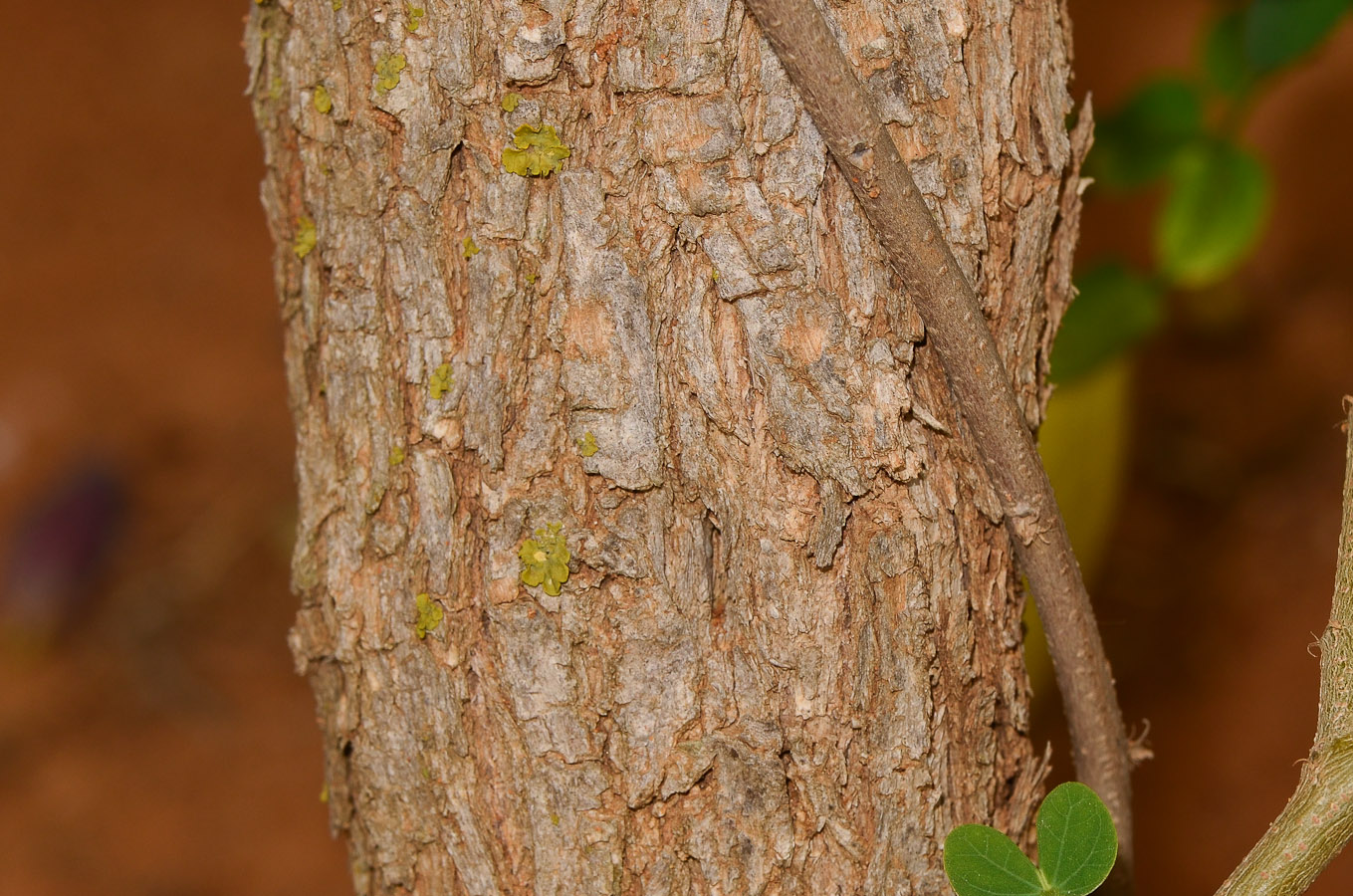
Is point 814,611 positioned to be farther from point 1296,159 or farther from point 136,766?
point 1296,159

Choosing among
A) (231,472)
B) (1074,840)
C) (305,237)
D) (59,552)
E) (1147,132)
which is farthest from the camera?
A: (231,472)

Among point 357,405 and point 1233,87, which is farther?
point 1233,87

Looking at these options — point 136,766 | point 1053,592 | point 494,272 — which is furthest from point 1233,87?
point 136,766

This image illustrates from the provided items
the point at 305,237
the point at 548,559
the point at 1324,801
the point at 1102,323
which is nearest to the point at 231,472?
the point at 1102,323

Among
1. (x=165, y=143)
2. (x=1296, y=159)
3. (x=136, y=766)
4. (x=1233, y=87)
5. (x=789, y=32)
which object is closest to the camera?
(x=789, y=32)

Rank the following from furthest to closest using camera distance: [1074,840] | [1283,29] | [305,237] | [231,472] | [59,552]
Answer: [231,472], [59,552], [1283,29], [305,237], [1074,840]

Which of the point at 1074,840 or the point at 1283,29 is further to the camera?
the point at 1283,29

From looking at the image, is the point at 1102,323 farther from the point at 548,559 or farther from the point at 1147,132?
the point at 548,559

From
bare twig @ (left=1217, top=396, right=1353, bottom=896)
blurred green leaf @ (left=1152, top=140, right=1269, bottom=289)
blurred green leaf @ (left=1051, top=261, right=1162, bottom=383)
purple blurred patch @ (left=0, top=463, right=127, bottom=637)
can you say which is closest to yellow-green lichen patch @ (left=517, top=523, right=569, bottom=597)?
bare twig @ (left=1217, top=396, right=1353, bottom=896)
